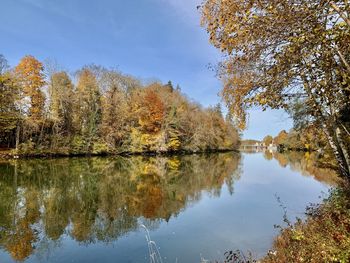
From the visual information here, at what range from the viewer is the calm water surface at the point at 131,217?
813 centimetres

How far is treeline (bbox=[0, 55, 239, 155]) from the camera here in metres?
35.5

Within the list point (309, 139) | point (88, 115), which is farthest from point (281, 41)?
point (88, 115)

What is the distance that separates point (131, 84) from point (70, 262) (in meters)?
50.1

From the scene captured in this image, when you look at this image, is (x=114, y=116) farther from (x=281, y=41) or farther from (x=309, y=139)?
(x=281, y=41)

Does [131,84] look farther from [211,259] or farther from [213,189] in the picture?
[211,259]

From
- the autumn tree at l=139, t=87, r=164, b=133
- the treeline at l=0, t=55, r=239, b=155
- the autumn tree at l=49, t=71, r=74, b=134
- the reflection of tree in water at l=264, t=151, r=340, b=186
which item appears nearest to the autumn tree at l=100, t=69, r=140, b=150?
the treeline at l=0, t=55, r=239, b=155

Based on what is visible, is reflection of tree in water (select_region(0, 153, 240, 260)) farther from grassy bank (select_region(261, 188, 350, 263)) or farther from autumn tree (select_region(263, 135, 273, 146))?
autumn tree (select_region(263, 135, 273, 146))

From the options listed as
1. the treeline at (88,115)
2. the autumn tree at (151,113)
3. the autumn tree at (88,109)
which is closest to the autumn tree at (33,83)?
the treeline at (88,115)

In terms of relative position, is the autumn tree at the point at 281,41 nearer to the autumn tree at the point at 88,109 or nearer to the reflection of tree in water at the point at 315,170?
the reflection of tree in water at the point at 315,170

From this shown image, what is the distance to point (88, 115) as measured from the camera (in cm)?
4253

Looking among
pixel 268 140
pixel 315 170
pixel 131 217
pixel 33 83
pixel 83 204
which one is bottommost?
pixel 131 217

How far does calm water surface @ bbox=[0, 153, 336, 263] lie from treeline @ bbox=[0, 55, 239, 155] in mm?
17469

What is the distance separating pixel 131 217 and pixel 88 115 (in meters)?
33.4

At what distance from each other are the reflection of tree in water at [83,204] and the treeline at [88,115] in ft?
50.7
